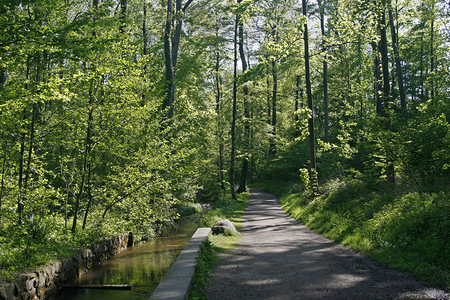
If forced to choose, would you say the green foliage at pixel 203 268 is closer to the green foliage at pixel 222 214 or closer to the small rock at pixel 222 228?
the small rock at pixel 222 228

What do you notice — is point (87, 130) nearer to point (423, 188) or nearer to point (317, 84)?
point (423, 188)

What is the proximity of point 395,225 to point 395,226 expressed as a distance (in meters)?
0.04

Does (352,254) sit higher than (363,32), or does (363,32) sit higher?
(363,32)

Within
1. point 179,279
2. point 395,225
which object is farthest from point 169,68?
point 179,279

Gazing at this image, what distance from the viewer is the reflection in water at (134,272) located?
291 inches

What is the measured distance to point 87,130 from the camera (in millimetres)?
10188

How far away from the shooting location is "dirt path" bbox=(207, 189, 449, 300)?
5.22 meters

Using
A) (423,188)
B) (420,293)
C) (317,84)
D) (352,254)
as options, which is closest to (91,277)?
(352,254)

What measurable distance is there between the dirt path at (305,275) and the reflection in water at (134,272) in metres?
1.93

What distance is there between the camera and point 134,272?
29.5ft

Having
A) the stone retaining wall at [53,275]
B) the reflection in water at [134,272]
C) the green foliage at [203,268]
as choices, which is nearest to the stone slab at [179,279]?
the green foliage at [203,268]

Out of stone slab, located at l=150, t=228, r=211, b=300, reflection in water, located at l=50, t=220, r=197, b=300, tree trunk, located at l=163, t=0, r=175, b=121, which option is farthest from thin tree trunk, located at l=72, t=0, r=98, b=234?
tree trunk, located at l=163, t=0, r=175, b=121

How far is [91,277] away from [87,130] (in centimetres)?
423

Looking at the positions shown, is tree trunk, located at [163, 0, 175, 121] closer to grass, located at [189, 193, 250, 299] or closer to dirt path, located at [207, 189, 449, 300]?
grass, located at [189, 193, 250, 299]
